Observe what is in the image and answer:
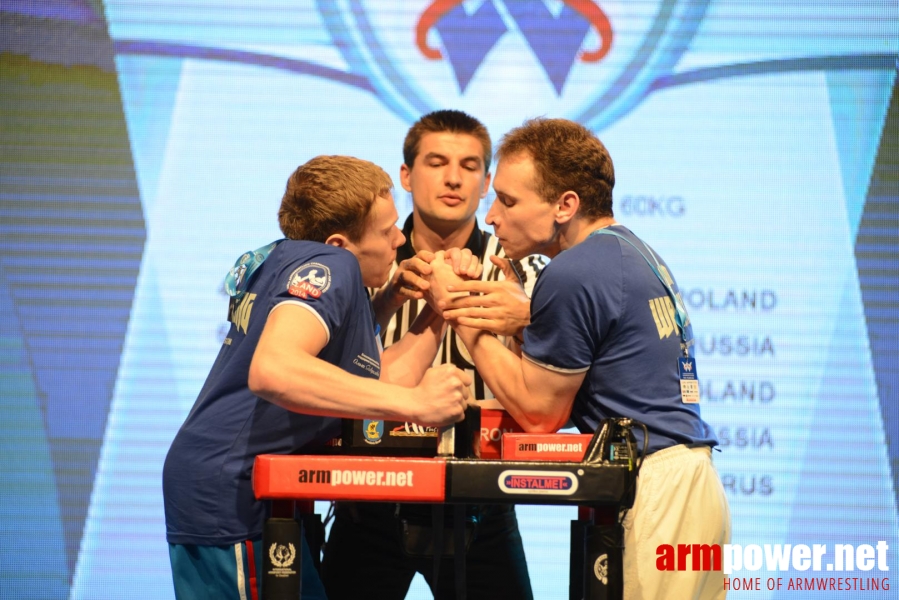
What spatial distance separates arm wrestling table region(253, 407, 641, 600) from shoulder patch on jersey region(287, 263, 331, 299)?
13.0 inches

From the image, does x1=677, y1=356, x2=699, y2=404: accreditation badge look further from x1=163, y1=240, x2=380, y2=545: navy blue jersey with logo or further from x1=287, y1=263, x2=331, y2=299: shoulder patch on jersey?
x1=287, y1=263, x2=331, y2=299: shoulder patch on jersey

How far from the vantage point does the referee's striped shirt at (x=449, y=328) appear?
2990mm

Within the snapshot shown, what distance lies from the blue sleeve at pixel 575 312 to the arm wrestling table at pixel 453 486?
0.32m

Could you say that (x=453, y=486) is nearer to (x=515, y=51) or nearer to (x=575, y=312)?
(x=575, y=312)

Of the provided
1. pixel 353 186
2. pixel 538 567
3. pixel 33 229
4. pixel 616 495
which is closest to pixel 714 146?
pixel 538 567

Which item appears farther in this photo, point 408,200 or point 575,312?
point 408,200

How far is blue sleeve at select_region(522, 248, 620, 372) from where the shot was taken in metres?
2.01

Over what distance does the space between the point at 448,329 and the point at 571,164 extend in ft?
3.16

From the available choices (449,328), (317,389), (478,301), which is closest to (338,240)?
(478,301)

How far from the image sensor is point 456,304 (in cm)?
238

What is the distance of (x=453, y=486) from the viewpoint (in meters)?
1.68

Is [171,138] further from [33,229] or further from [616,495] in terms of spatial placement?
[616,495]

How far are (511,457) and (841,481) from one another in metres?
2.50

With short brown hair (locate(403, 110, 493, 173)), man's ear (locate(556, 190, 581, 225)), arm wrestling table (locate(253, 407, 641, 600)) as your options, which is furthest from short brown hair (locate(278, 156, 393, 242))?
short brown hair (locate(403, 110, 493, 173))
